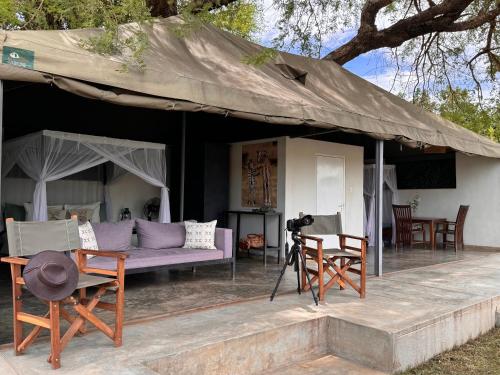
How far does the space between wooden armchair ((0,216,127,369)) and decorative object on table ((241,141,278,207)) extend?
451cm

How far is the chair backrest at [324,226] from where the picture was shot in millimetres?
5305

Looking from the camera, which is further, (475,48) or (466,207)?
(475,48)

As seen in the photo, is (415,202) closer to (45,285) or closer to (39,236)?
(39,236)

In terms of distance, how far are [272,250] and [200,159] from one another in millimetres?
2172

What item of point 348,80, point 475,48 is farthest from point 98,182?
point 475,48

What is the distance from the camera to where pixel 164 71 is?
158 inches

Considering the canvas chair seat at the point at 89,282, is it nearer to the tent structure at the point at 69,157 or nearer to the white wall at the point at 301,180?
the tent structure at the point at 69,157

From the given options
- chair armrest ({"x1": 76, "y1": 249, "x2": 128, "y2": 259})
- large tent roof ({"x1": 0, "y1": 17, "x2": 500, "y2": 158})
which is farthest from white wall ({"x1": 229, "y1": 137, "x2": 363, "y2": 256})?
chair armrest ({"x1": 76, "y1": 249, "x2": 128, "y2": 259})

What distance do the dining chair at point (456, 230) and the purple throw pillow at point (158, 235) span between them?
5837 millimetres

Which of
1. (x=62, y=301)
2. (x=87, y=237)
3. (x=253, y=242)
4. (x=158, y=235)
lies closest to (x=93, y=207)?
(x=158, y=235)

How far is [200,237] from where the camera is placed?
583 cm

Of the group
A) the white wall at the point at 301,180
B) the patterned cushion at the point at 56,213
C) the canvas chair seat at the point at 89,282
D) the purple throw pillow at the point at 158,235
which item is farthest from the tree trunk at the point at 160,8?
the canvas chair seat at the point at 89,282

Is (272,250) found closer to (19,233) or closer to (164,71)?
(164,71)

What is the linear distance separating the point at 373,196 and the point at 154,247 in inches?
222
